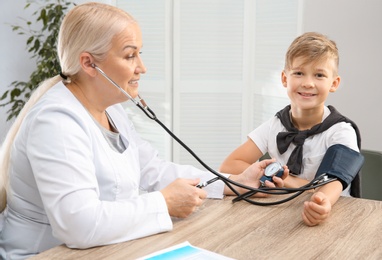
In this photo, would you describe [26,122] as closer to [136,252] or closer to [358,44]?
[136,252]

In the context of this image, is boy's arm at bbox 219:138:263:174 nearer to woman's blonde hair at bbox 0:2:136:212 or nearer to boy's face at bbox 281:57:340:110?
boy's face at bbox 281:57:340:110

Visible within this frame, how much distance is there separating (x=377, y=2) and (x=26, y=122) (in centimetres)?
236

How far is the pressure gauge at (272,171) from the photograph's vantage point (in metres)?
1.69

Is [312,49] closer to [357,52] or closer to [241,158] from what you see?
[241,158]

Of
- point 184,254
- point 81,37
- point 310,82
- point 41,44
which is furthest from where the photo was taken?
point 41,44

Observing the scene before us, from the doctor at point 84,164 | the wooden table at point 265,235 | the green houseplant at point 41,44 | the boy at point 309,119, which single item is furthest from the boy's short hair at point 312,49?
the green houseplant at point 41,44

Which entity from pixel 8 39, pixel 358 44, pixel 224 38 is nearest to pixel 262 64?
pixel 224 38

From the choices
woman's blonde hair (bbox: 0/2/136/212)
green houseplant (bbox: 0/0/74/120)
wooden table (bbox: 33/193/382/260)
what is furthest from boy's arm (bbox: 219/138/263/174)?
green houseplant (bbox: 0/0/74/120)

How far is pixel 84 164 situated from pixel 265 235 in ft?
1.58

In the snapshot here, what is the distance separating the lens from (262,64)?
3.61m

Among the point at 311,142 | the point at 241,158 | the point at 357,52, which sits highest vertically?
the point at 357,52

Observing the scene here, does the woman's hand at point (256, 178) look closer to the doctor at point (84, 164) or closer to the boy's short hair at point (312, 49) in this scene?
the doctor at point (84, 164)

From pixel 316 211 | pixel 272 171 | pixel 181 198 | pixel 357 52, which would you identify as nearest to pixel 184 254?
pixel 181 198

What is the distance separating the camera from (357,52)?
10.7 ft
